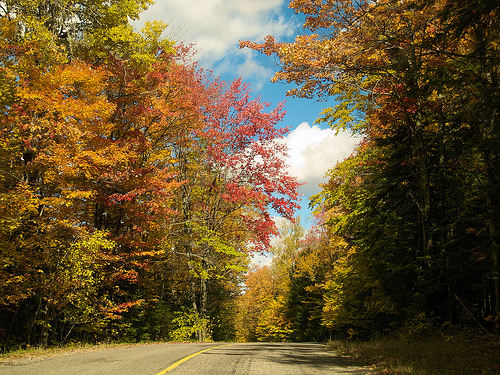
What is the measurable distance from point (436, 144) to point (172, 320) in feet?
54.4

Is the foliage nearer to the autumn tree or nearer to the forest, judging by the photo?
the forest

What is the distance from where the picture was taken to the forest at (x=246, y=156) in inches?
362

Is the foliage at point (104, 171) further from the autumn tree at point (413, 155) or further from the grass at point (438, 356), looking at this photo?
the grass at point (438, 356)

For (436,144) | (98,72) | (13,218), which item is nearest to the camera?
(13,218)

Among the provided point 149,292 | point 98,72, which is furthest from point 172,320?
point 98,72

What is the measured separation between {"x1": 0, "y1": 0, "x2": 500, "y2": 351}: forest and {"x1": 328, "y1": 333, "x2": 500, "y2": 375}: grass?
3.61 ft

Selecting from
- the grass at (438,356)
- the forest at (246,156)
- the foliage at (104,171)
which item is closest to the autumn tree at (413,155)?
the forest at (246,156)

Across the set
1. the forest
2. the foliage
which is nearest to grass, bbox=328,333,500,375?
the forest

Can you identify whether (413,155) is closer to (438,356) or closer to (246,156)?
(438,356)

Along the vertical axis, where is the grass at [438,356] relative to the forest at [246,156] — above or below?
below

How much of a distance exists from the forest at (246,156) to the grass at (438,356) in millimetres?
1101

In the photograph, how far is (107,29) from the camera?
14.9 meters

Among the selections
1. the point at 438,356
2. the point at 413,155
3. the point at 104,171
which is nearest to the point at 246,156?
the point at 104,171

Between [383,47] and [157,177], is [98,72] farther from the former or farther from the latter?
[383,47]
